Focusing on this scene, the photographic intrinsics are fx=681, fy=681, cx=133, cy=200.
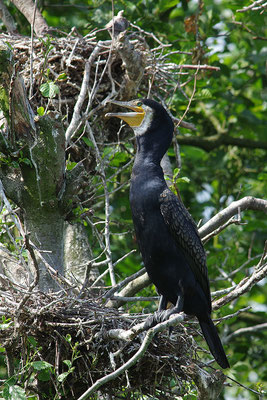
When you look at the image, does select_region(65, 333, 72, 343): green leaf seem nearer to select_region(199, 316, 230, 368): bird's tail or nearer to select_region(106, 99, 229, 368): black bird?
select_region(106, 99, 229, 368): black bird

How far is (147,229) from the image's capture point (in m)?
4.75

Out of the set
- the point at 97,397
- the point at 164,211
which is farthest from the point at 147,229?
the point at 97,397


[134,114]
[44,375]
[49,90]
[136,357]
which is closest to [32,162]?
[49,90]

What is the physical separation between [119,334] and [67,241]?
7.33ft

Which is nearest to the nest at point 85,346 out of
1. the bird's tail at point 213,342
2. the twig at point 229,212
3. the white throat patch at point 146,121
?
the bird's tail at point 213,342

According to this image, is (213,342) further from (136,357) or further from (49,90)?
(49,90)

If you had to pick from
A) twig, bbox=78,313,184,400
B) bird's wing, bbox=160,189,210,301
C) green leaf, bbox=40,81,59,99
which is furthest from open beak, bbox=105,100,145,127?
twig, bbox=78,313,184,400

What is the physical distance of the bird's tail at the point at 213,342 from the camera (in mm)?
4871

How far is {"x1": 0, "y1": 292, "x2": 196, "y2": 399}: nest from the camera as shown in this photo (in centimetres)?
418

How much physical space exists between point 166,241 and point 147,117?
100cm

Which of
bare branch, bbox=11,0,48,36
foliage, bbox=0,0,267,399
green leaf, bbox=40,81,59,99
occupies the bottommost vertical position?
foliage, bbox=0,0,267,399

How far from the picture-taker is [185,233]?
4797 millimetres

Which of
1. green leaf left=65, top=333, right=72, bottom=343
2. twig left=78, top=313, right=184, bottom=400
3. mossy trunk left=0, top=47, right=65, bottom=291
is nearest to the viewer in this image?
twig left=78, top=313, right=184, bottom=400

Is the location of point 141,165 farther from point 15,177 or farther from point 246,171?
point 246,171
